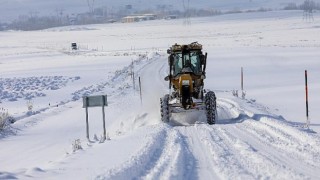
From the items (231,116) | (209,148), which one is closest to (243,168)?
(209,148)

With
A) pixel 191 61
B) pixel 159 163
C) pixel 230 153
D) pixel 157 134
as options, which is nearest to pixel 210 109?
pixel 191 61

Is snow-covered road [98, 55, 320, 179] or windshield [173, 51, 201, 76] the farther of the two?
windshield [173, 51, 201, 76]

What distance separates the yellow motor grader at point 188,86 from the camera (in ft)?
55.2

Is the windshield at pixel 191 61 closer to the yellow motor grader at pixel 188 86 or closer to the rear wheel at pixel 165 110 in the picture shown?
the yellow motor grader at pixel 188 86

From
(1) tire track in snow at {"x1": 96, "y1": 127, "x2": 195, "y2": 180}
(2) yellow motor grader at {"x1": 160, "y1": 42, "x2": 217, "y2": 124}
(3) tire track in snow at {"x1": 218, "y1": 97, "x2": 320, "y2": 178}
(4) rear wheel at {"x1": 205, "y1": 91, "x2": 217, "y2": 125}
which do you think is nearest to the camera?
(1) tire track in snow at {"x1": 96, "y1": 127, "x2": 195, "y2": 180}

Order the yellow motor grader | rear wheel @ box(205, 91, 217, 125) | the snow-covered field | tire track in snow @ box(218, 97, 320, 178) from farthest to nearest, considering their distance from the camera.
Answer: the yellow motor grader, rear wheel @ box(205, 91, 217, 125), tire track in snow @ box(218, 97, 320, 178), the snow-covered field

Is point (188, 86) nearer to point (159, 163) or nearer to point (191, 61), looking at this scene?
point (191, 61)

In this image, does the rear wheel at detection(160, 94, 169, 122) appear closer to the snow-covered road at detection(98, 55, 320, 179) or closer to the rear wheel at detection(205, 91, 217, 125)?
the snow-covered road at detection(98, 55, 320, 179)

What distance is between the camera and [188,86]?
16.9 m

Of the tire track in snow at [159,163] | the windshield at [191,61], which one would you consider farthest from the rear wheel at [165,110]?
the tire track in snow at [159,163]

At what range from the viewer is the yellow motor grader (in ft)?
55.2

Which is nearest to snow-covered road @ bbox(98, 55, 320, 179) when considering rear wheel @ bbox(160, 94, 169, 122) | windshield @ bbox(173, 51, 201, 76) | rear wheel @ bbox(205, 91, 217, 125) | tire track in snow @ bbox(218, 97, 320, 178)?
tire track in snow @ bbox(218, 97, 320, 178)

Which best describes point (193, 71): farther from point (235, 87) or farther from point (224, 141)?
point (235, 87)

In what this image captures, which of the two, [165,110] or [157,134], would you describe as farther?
[165,110]
